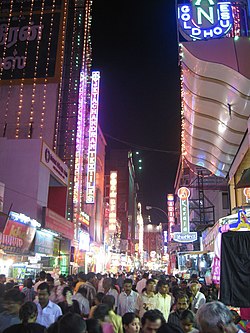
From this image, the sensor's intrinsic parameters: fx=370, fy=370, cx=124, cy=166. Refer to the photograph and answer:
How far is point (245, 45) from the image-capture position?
12023mm

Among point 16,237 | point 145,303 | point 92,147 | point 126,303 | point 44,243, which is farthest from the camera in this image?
point 92,147

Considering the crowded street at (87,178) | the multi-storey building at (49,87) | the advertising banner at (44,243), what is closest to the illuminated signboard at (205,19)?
the crowded street at (87,178)

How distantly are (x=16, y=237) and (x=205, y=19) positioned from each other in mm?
11184

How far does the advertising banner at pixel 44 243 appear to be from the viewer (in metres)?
18.5

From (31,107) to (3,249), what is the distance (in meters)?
17.2

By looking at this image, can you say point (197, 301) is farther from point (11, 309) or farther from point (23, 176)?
point (23, 176)

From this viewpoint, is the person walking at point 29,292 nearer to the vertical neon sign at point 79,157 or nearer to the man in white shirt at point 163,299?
the man in white shirt at point 163,299

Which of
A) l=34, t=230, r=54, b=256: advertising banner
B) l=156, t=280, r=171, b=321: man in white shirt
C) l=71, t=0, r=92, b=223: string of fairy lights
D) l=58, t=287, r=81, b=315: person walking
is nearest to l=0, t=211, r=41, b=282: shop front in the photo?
l=34, t=230, r=54, b=256: advertising banner

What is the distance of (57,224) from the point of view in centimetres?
2172

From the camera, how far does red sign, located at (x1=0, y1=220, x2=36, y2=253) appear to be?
1447cm

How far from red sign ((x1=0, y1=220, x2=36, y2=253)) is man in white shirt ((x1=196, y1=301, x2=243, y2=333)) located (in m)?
12.3

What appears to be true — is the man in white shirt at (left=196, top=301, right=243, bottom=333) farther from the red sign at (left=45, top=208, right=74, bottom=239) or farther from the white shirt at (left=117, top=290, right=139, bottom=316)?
the red sign at (left=45, top=208, right=74, bottom=239)

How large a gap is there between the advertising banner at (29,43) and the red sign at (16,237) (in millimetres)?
16668

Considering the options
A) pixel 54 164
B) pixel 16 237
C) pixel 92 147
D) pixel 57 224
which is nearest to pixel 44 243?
pixel 57 224
